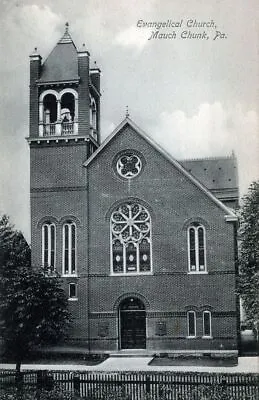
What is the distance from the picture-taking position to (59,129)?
29984mm

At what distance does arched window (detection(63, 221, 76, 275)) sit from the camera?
29266mm

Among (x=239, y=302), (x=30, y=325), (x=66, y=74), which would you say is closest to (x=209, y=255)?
(x=239, y=302)

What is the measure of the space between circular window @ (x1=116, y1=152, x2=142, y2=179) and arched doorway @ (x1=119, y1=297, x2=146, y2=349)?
6.20 meters

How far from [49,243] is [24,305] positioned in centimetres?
624

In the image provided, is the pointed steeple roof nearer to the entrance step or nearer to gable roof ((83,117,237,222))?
gable roof ((83,117,237,222))

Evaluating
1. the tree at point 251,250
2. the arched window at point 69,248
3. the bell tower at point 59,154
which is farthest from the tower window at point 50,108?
the tree at point 251,250

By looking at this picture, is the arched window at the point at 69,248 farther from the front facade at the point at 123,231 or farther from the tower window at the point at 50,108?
the tower window at the point at 50,108

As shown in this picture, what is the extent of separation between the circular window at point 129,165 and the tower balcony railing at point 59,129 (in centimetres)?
278

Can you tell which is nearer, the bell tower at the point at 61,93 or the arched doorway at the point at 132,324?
the arched doorway at the point at 132,324

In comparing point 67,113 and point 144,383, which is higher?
point 67,113

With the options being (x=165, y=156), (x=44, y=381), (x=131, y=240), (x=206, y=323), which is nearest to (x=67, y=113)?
(x=165, y=156)

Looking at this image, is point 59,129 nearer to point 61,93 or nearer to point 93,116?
point 61,93

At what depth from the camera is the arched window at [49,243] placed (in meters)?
29.3

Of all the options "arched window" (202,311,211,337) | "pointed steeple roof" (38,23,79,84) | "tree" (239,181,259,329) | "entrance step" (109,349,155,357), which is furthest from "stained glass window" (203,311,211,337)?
"pointed steeple roof" (38,23,79,84)
